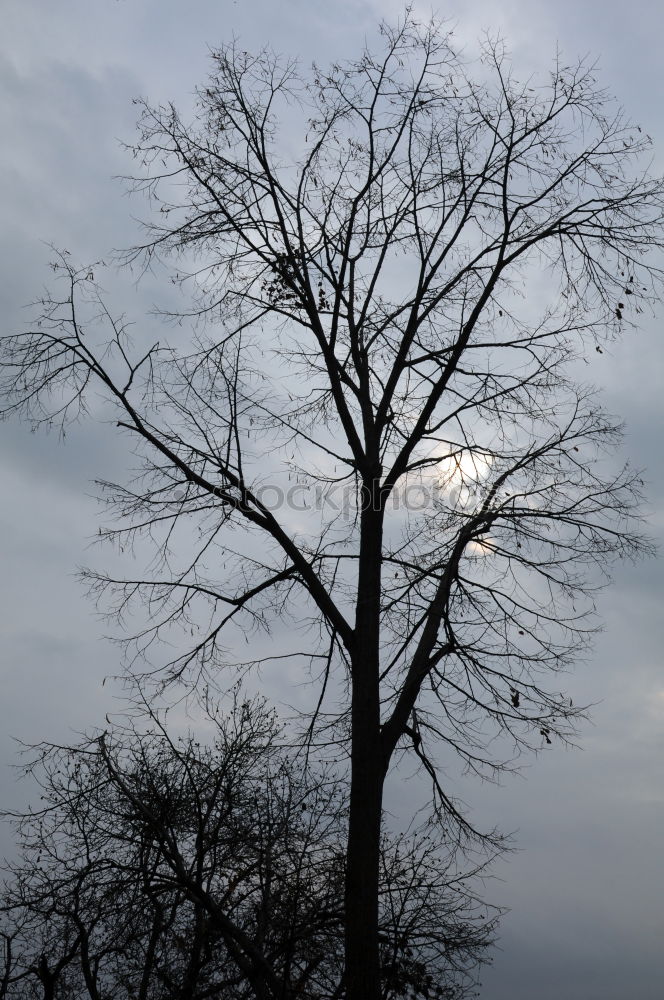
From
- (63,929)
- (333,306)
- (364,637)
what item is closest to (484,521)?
(364,637)

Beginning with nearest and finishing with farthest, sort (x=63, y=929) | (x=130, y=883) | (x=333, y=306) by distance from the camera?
(x=130, y=883), (x=63, y=929), (x=333, y=306)

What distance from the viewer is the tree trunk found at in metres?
6.76

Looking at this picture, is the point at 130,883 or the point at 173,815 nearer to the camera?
the point at 130,883

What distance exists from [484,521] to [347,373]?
2.24 metres

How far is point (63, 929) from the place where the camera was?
810cm

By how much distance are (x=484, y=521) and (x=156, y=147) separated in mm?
5232

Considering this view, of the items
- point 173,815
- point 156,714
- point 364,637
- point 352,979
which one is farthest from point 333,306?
point 352,979

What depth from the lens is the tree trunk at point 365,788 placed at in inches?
266

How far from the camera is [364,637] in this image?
7.93 metres

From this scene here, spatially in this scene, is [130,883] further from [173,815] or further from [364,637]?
[364,637]

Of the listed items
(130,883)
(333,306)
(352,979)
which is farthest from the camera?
(333,306)

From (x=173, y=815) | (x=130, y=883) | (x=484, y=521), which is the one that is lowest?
(x=130, y=883)

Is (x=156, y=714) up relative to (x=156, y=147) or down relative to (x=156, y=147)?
down

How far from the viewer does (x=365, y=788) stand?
24.1 feet
